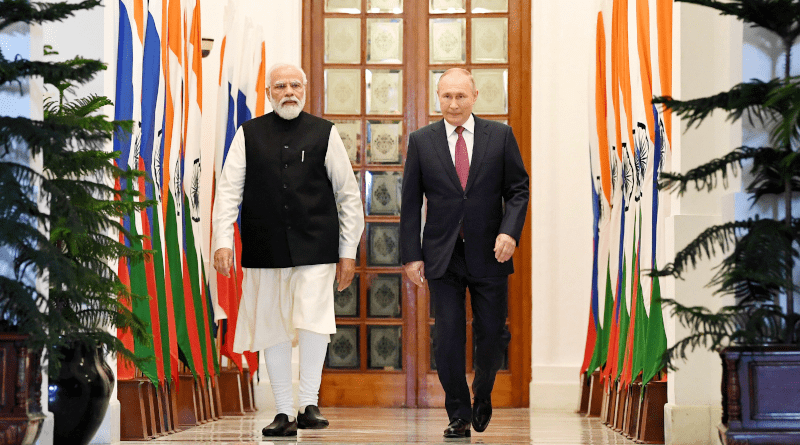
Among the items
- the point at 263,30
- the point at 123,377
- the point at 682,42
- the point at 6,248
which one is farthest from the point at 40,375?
the point at 263,30

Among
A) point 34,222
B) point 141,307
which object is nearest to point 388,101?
point 141,307

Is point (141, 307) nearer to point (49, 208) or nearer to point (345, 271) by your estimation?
point (345, 271)

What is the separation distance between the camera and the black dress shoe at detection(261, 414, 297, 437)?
3.94 meters

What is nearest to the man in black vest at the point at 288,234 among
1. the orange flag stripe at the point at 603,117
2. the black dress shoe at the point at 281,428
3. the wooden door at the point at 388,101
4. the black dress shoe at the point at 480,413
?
the black dress shoe at the point at 281,428

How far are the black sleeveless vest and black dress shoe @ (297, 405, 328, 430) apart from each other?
587 millimetres

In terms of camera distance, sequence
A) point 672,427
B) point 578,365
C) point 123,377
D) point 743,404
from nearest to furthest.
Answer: point 743,404 < point 672,427 < point 123,377 < point 578,365

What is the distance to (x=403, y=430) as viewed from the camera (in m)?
4.65

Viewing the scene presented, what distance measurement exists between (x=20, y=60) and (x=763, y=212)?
2.01 metres

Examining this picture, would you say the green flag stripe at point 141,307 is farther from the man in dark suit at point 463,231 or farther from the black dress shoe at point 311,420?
the man in dark suit at point 463,231

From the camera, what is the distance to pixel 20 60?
2.59 meters

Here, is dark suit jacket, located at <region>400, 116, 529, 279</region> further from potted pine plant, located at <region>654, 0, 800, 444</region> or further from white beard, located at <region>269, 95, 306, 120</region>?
potted pine plant, located at <region>654, 0, 800, 444</region>

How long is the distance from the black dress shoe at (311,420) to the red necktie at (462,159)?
42.5 inches

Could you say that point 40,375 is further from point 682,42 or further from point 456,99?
point 682,42

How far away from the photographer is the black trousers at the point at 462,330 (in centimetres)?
396
